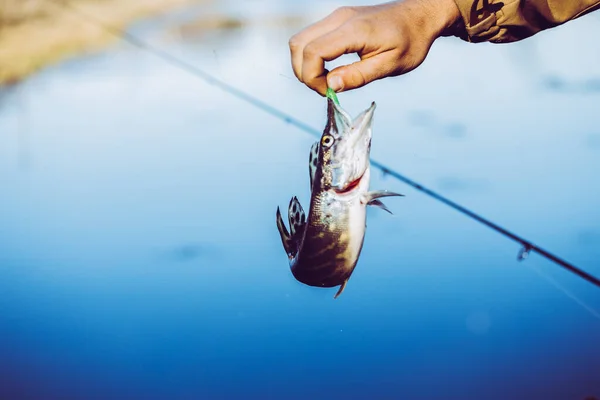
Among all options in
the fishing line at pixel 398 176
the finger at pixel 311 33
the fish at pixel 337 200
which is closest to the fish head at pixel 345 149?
the fish at pixel 337 200

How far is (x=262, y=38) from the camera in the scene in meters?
10.5

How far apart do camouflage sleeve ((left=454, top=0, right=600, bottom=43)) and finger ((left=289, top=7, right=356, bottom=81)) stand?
1.55 ft

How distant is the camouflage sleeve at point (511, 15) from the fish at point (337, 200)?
0.59 meters

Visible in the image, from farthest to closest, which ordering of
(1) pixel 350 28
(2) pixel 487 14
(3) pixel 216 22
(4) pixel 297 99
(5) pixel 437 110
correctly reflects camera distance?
(3) pixel 216 22, (4) pixel 297 99, (5) pixel 437 110, (2) pixel 487 14, (1) pixel 350 28

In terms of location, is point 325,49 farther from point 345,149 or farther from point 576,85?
point 576,85

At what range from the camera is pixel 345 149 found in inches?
69.1

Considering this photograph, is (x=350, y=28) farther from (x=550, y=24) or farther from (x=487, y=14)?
(x=550, y=24)

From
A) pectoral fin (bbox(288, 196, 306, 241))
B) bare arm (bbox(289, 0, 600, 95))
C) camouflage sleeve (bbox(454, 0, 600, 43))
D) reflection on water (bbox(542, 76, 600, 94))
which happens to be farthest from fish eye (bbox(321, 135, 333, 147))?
reflection on water (bbox(542, 76, 600, 94))

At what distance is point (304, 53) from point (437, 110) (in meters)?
6.38

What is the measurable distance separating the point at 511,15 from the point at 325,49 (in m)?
0.80

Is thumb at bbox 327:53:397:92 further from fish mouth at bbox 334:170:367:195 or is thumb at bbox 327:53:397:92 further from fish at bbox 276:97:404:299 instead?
fish mouth at bbox 334:170:367:195

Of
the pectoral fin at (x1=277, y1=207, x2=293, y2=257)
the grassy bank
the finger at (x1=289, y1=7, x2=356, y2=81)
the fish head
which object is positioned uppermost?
the grassy bank

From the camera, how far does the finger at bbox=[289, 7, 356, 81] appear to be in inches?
67.2

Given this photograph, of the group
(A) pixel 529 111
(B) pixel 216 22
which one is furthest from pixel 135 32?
(A) pixel 529 111
